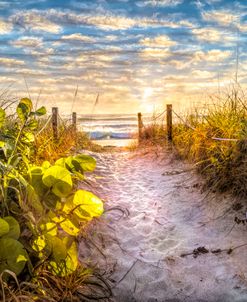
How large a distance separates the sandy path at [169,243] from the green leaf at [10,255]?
1152mm

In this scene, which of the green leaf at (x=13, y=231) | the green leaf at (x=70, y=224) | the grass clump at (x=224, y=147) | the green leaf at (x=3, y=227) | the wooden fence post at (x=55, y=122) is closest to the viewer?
the green leaf at (x=3, y=227)

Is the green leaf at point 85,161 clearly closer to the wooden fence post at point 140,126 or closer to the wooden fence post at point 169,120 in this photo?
the wooden fence post at point 169,120

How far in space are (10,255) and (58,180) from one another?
596 millimetres

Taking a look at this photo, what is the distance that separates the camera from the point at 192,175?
22.3 feet

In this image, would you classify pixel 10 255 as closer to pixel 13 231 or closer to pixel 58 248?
pixel 13 231

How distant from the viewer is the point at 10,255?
271cm

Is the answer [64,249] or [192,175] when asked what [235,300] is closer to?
[64,249]

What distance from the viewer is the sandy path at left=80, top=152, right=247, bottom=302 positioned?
3789mm

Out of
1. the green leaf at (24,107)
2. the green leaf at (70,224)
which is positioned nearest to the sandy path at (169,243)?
the green leaf at (70,224)

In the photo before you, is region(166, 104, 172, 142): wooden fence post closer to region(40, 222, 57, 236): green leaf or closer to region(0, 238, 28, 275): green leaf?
region(40, 222, 57, 236): green leaf

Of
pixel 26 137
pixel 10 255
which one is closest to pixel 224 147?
pixel 26 137

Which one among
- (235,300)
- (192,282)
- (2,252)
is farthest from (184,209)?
(2,252)

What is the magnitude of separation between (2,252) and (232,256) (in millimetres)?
2338

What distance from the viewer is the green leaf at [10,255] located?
8.84 ft
